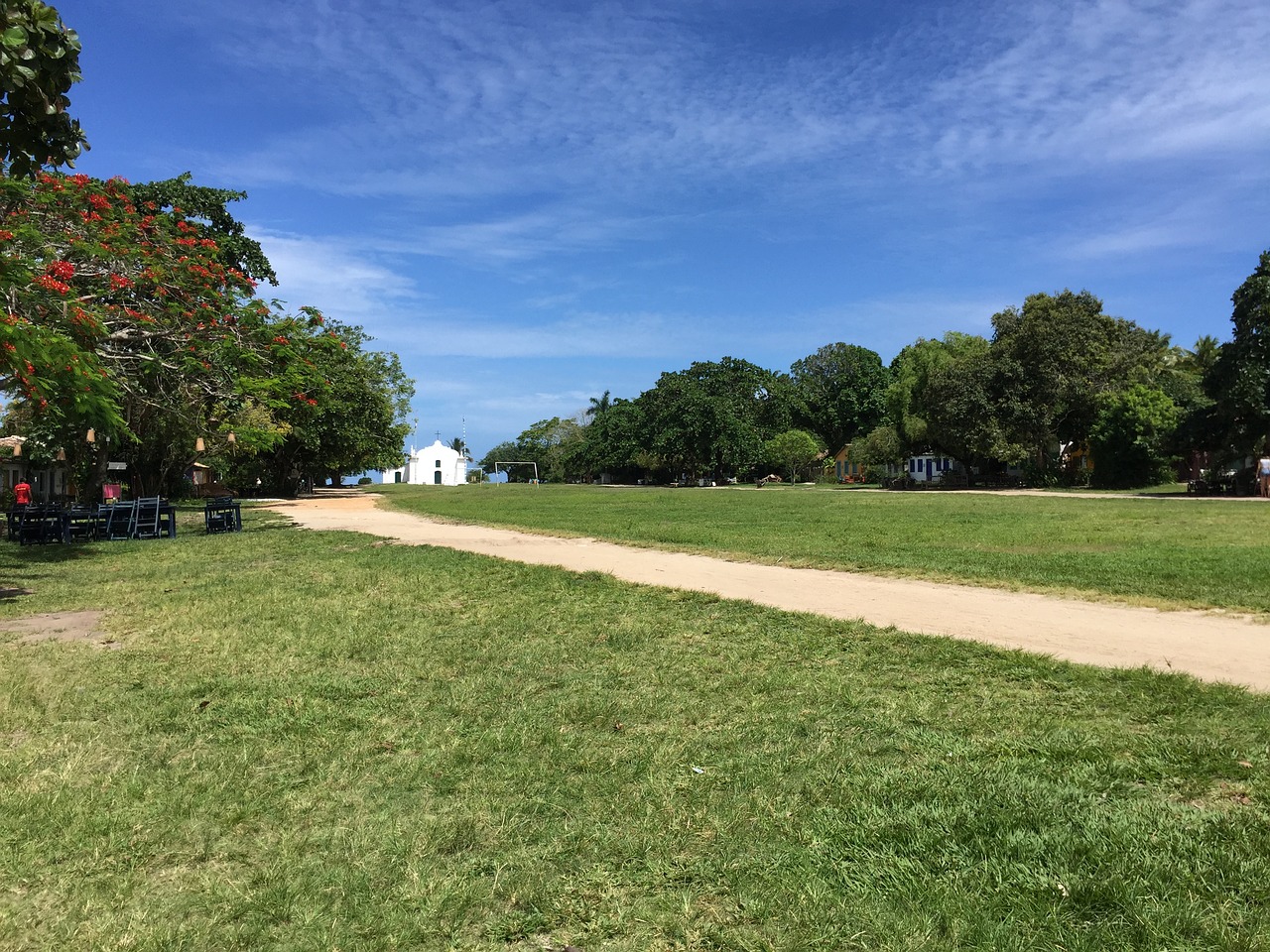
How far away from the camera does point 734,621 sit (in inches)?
279

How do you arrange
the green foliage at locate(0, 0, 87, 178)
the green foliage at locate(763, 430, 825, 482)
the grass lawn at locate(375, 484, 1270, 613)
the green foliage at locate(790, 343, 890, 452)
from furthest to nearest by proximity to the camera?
the green foliage at locate(790, 343, 890, 452), the green foliage at locate(763, 430, 825, 482), the grass lawn at locate(375, 484, 1270, 613), the green foliage at locate(0, 0, 87, 178)

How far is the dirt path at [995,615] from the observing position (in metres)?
5.66

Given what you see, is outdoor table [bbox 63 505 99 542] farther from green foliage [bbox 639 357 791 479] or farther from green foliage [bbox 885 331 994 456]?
green foliage [bbox 639 357 791 479]

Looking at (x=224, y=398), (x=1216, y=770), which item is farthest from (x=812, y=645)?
(x=224, y=398)

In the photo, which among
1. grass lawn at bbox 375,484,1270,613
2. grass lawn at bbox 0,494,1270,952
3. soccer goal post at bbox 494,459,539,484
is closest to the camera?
grass lawn at bbox 0,494,1270,952

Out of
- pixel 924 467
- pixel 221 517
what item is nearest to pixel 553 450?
pixel 924 467

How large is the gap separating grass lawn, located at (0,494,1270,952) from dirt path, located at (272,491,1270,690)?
64cm

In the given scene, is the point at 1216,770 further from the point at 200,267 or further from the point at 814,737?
the point at 200,267

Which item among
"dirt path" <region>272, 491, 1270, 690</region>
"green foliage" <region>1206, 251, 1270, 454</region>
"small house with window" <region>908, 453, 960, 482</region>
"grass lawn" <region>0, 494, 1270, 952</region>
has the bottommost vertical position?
"grass lawn" <region>0, 494, 1270, 952</region>

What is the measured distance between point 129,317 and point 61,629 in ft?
29.5

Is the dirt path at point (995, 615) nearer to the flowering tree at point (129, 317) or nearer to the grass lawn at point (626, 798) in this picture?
the grass lawn at point (626, 798)

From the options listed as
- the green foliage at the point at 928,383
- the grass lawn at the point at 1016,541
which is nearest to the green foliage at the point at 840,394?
the green foliage at the point at 928,383

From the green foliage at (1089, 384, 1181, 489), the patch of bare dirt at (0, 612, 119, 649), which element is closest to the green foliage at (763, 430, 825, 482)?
the green foliage at (1089, 384, 1181, 489)

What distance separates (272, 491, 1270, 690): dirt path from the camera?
18.6ft
